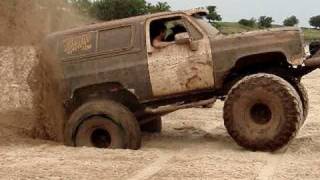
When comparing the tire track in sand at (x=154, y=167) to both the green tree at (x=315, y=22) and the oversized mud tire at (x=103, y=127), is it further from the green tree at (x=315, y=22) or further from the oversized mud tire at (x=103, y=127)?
the green tree at (x=315, y=22)

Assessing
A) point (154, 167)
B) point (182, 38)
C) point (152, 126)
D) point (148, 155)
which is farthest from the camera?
point (152, 126)

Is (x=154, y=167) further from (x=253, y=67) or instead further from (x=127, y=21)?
(x=127, y=21)

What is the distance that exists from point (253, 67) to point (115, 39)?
214 centimetres

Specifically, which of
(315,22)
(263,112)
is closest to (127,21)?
(263,112)

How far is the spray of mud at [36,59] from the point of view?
1084cm

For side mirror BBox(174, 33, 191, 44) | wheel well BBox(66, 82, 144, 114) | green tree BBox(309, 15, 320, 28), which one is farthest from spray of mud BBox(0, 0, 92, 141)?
green tree BBox(309, 15, 320, 28)

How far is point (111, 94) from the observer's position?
34.3 feet

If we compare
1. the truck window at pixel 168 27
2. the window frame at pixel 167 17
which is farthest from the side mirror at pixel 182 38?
the truck window at pixel 168 27

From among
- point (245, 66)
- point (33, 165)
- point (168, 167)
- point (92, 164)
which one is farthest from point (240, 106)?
point (33, 165)

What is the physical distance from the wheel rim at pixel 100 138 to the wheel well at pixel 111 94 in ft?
1.74

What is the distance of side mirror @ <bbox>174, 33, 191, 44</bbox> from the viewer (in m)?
9.94

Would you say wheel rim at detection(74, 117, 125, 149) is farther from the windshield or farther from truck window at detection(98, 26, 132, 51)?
the windshield

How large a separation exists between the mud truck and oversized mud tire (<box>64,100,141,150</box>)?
0.6 inches

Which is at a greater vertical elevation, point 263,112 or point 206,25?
point 206,25
